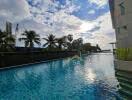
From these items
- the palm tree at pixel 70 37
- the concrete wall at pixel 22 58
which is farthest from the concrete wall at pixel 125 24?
the palm tree at pixel 70 37

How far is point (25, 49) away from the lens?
1829 inches

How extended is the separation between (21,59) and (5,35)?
5619mm

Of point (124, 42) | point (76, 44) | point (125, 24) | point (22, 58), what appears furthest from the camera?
point (76, 44)

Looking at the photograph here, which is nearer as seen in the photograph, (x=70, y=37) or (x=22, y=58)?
(x=22, y=58)

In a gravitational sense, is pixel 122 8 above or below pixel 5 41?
above

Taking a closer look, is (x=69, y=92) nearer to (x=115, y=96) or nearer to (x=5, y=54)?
(x=115, y=96)

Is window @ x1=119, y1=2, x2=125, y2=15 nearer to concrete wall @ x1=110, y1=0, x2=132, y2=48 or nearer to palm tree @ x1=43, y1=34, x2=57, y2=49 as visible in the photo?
concrete wall @ x1=110, y1=0, x2=132, y2=48

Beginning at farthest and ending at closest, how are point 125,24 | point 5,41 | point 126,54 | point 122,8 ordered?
point 5,41, point 122,8, point 125,24, point 126,54

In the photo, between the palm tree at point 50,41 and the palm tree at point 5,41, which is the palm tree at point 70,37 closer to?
the palm tree at point 50,41

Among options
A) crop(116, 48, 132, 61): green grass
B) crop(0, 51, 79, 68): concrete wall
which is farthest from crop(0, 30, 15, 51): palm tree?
crop(116, 48, 132, 61): green grass

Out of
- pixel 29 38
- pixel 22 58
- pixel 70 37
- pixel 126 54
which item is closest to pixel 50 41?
pixel 29 38

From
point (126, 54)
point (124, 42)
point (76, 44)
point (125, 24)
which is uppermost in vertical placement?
point (76, 44)

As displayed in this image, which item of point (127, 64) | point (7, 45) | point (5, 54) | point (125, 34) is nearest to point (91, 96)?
point (127, 64)

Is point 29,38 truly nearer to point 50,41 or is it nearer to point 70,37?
point 50,41
